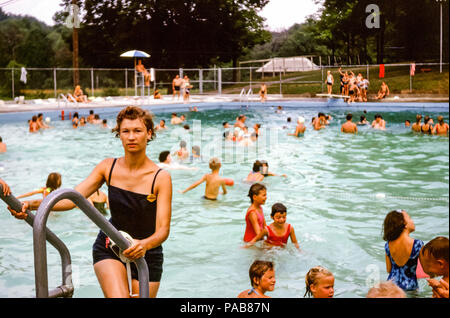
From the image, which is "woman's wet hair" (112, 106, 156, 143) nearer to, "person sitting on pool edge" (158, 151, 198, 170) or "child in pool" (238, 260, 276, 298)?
"child in pool" (238, 260, 276, 298)

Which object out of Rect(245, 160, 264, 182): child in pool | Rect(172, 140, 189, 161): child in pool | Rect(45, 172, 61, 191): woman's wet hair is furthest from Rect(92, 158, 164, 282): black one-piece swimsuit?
Rect(172, 140, 189, 161): child in pool

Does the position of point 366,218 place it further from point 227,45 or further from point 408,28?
point 227,45

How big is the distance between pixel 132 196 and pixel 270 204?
6.33m

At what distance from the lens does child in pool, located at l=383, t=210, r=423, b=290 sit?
13.9ft

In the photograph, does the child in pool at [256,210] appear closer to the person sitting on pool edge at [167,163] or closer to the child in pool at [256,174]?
the child in pool at [256,174]

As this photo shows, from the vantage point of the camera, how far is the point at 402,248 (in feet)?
14.0

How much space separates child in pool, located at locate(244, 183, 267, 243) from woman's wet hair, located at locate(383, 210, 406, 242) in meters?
1.57

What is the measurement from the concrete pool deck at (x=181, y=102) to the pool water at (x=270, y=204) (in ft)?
8.36

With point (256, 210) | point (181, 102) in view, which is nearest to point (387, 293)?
point (256, 210)

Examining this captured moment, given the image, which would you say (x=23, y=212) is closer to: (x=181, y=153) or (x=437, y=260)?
(x=437, y=260)

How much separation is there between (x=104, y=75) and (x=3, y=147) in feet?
52.4

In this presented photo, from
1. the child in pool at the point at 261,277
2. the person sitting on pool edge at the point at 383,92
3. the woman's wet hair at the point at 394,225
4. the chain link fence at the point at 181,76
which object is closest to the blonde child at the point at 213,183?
the woman's wet hair at the point at 394,225

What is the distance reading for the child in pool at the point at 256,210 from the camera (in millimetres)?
5598
